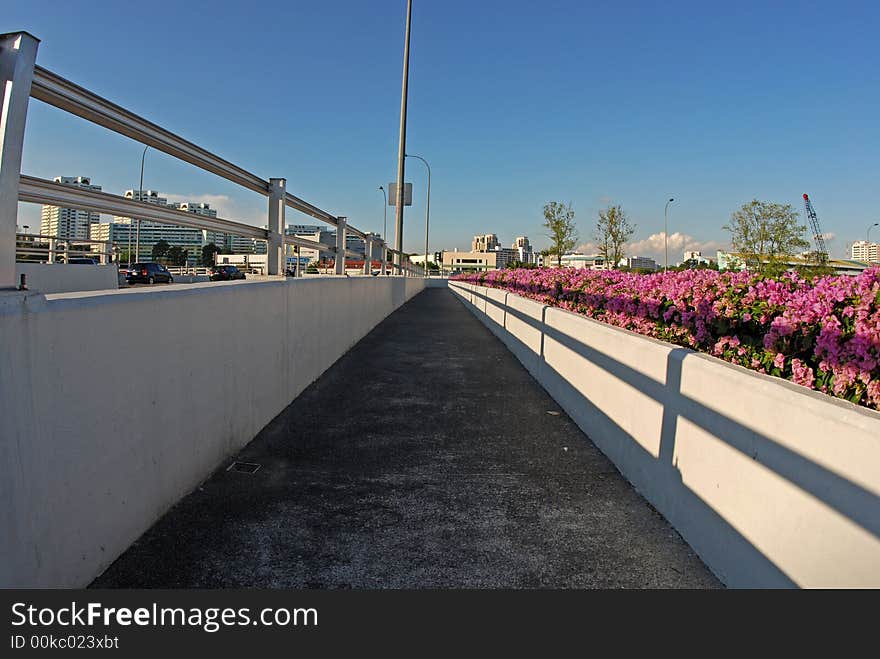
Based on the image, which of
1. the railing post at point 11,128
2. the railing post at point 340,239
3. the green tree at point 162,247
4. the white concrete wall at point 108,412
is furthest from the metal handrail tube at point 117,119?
the railing post at point 340,239

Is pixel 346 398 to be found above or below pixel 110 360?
below

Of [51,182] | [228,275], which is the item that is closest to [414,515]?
[51,182]

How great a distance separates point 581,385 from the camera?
5918 millimetres

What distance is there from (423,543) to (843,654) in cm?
186

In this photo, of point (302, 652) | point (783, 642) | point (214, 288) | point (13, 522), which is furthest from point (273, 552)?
point (783, 642)

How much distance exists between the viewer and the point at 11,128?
238 centimetres

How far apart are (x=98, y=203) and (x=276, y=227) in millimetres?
2946

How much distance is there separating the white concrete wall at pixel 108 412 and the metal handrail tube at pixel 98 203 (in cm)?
47

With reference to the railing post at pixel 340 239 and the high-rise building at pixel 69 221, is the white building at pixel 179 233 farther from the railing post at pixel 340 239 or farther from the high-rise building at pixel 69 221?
the railing post at pixel 340 239

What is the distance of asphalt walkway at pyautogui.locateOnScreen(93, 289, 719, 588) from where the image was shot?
291 cm

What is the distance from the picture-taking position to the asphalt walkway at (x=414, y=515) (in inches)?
114

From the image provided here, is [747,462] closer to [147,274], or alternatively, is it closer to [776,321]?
[776,321]

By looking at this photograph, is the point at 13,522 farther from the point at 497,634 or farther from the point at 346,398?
the point at 346,398

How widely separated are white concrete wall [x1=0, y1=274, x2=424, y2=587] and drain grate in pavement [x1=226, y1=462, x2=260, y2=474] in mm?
125
